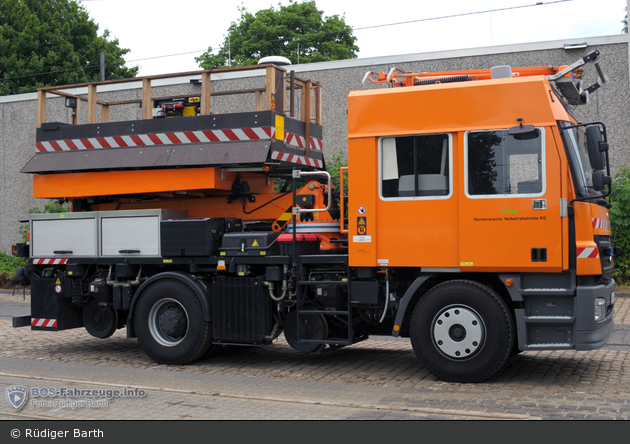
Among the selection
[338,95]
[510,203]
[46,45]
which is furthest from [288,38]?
[510,203]

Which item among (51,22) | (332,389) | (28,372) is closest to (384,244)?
(332,389)

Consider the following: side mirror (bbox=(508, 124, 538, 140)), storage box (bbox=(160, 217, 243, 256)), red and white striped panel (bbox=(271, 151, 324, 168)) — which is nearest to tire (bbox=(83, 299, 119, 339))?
storage box (bbox=(160, 217, 243, 256))

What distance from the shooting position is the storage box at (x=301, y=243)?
28.1 ft

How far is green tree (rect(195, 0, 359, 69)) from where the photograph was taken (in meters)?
41.7

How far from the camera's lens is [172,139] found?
9172 millimetres

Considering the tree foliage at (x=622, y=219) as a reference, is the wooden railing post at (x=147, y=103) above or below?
above

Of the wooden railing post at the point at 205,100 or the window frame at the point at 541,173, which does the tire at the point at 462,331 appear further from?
the wooden railing post at the point at 205,100

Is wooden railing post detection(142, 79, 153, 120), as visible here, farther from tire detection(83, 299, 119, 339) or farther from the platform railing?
Answer: tire detection(83, 299, 119, 339)

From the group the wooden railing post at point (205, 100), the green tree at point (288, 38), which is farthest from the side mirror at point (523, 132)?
the green tree at point (288, 38)

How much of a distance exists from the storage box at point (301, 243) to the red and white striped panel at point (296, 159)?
101cm

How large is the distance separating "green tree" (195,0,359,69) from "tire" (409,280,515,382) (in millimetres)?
35253

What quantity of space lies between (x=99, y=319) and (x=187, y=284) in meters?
1.89

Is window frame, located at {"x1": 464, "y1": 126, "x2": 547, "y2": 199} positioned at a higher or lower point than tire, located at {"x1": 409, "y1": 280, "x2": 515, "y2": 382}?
higher
